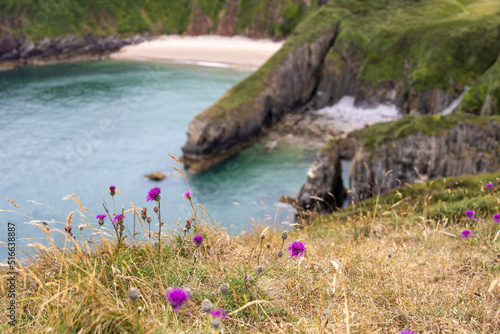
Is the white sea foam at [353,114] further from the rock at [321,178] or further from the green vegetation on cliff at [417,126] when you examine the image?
the green vegetation on cliff at [417,126]

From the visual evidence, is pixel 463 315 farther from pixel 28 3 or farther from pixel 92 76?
pixel 28 3

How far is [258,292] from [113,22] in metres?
112

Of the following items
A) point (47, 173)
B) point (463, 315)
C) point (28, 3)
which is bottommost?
point (47, 173)

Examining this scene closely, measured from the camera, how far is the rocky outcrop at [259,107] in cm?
3884

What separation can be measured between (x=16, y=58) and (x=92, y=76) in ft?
87.0

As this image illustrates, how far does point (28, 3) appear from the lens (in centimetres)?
9412

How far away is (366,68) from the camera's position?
167 ft

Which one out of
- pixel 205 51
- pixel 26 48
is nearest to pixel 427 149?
pixel 205 51

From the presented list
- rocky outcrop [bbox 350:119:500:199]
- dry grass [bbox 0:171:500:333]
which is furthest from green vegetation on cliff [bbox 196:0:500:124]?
dry grass [bbox 0:171:500:333]

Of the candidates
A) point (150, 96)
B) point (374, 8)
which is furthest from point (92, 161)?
point (374, 8)

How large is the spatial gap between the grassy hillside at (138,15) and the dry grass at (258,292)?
286ft

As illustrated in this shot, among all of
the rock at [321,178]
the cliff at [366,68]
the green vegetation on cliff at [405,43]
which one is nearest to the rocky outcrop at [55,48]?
the cliff at [366,68]

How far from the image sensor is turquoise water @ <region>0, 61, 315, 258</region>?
102 ft

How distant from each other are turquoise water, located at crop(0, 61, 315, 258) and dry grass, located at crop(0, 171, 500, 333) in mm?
11016
